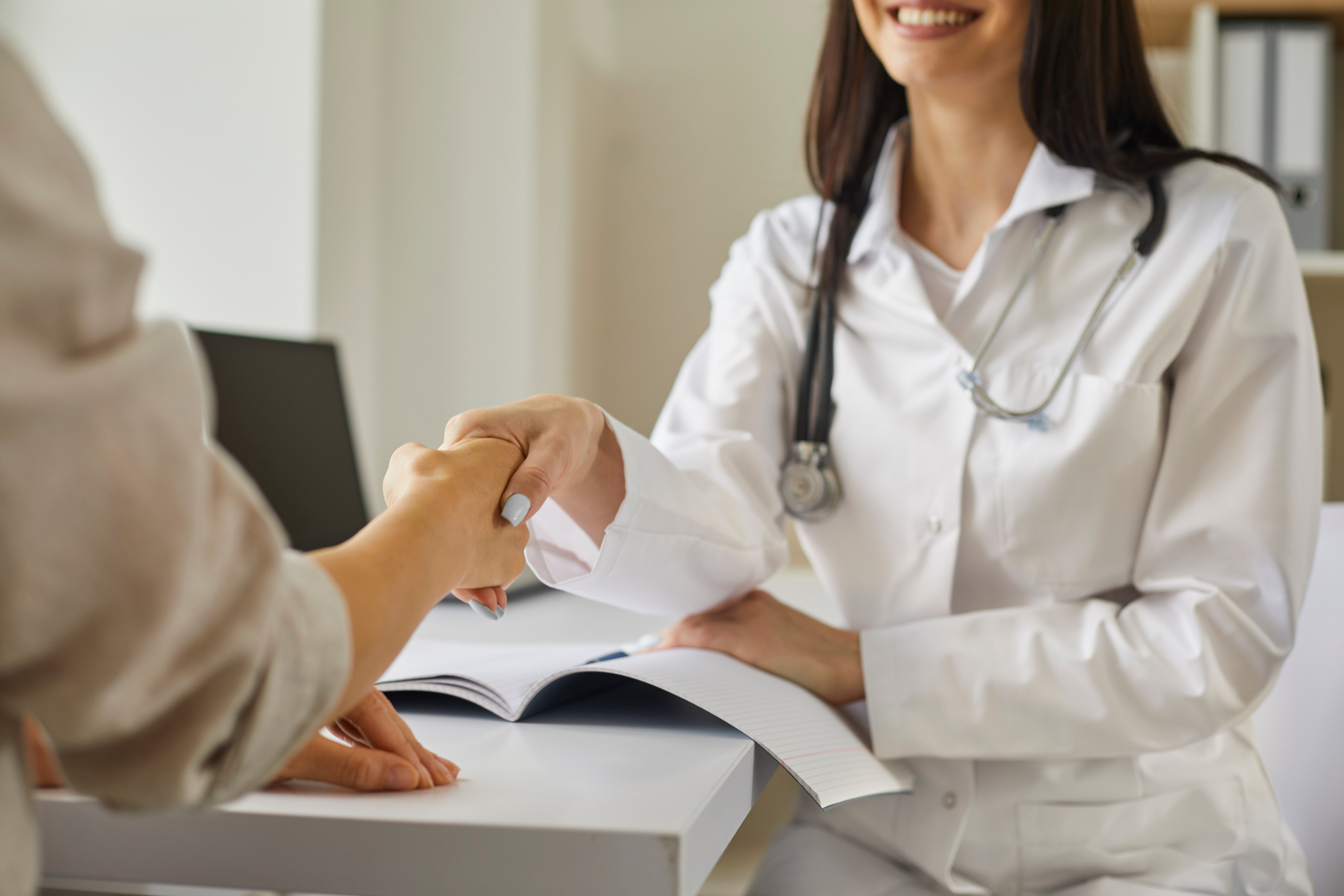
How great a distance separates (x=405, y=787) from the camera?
513mm

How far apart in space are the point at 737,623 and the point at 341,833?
18.4 inches

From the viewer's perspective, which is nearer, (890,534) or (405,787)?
(405,787)

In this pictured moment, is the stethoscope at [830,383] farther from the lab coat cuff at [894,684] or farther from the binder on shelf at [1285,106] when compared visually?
the binder on shelf at [1285,106]

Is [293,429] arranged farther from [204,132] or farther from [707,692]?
[707,692]

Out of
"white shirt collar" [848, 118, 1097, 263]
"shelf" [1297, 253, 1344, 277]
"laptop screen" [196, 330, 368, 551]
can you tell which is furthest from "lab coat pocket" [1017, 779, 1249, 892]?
"shelf" [1297, 253, 1344, 277]

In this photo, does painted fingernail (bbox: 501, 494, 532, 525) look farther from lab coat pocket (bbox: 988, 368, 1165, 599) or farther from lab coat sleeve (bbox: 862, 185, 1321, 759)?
lab coat pocket (bbox: 988, 368, 1165, 599)

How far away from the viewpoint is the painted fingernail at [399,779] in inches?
20.1

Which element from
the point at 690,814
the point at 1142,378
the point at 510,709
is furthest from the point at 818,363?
the point at 690,814

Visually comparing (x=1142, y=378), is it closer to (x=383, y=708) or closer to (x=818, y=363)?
(x=818, y=363)

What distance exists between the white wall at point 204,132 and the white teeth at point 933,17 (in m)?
1.03

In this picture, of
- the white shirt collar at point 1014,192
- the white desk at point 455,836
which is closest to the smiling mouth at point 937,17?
the white shirt collar at point 1014,192

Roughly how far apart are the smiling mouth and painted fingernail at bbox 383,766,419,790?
0.83 meters

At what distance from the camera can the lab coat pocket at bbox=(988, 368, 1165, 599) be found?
914mm

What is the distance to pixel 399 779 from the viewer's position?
1.68 feet
